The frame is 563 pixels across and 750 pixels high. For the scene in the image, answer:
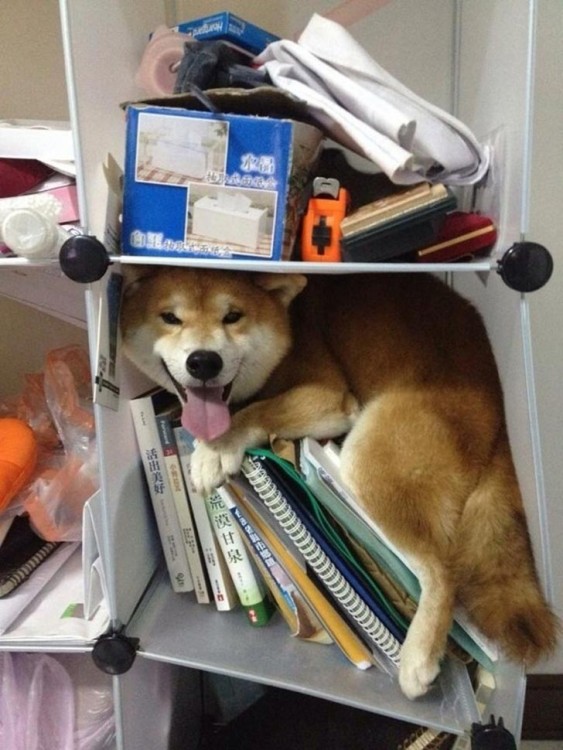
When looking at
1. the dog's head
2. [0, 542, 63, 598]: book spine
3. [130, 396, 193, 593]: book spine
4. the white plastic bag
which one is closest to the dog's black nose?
the dog's head

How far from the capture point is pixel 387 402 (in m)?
0.90

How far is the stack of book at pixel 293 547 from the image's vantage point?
81 centimetres

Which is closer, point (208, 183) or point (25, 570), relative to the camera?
point (208, 183)

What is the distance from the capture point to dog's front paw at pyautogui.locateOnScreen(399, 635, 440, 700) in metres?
0.77

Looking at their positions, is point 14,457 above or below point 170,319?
below

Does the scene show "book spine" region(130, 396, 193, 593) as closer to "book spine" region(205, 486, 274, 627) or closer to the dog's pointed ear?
"book spine" region(205, 486, 274, 627)

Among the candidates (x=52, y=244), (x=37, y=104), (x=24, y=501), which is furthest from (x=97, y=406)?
(x=37, y=104)

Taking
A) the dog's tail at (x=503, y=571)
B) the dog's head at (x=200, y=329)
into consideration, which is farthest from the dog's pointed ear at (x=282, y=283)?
the dog's tail at (x=503, y=571)

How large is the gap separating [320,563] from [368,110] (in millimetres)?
580

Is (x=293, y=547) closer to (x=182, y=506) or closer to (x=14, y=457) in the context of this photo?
(x=182, y=506)

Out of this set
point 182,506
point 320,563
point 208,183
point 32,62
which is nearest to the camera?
point 208,183

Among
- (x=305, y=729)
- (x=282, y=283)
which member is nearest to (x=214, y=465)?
(x=282, y=283)

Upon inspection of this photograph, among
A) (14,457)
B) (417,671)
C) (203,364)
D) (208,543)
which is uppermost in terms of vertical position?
(203,364)

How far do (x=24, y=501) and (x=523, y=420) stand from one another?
759mm
